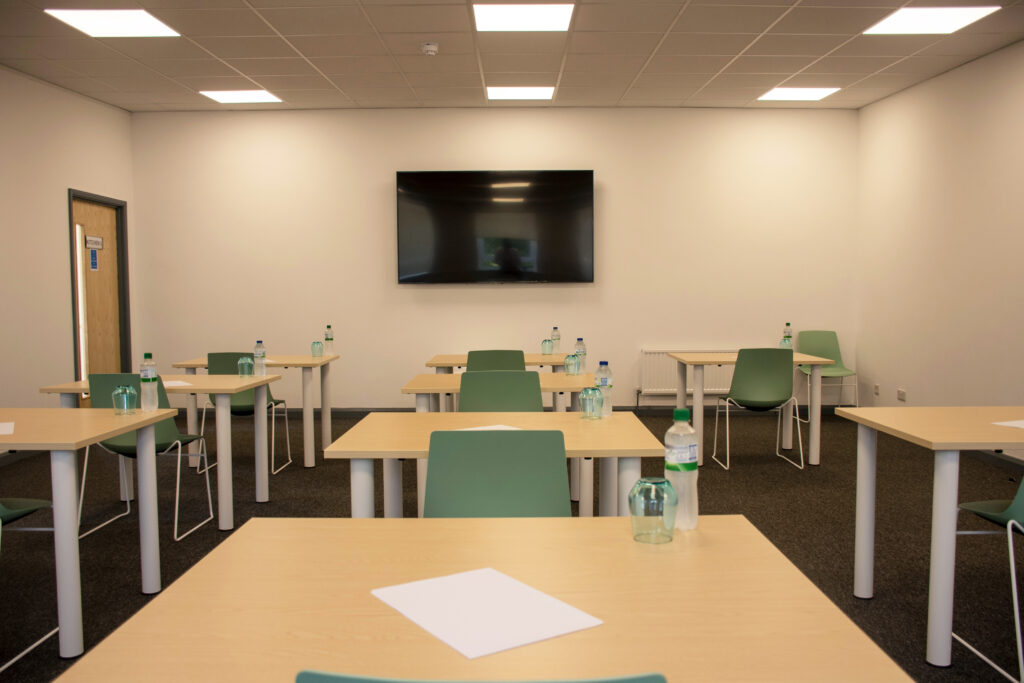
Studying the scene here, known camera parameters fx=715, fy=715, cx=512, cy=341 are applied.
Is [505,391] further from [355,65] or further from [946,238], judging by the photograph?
[946,238]

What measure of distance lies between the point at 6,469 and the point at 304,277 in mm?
3016

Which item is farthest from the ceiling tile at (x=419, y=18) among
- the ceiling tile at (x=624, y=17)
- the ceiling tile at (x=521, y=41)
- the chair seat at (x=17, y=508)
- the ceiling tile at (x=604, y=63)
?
the chair seat at (x=17, y=508)

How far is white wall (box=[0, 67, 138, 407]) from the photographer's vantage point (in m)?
5.53

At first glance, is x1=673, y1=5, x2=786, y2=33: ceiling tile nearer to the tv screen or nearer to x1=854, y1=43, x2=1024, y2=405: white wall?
x1=854, y1=43, x2=1024, y2=405: white wall

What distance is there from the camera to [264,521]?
1654 mm

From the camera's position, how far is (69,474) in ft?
8.33

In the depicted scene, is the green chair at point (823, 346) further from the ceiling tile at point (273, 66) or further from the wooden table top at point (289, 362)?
the ceiling tile at point (273, 66)

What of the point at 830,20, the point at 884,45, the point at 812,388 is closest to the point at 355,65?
the point at 830,20

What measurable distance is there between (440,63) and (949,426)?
14.8 feet

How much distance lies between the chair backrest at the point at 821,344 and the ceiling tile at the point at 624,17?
367 centimetres

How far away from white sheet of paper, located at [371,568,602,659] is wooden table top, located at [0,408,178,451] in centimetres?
182

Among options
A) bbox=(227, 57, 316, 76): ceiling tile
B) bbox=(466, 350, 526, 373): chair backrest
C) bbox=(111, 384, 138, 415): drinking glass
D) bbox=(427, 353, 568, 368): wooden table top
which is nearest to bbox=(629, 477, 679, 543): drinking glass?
bbox=(111, 384, 138, 415): drinking glass

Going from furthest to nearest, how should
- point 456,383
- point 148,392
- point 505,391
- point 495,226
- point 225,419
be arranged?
1. point 495,226
2. point 456,383
3. point 225,419
4. point 505,391
5. point 148,392

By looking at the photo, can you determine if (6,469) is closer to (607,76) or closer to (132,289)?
(132,289)
